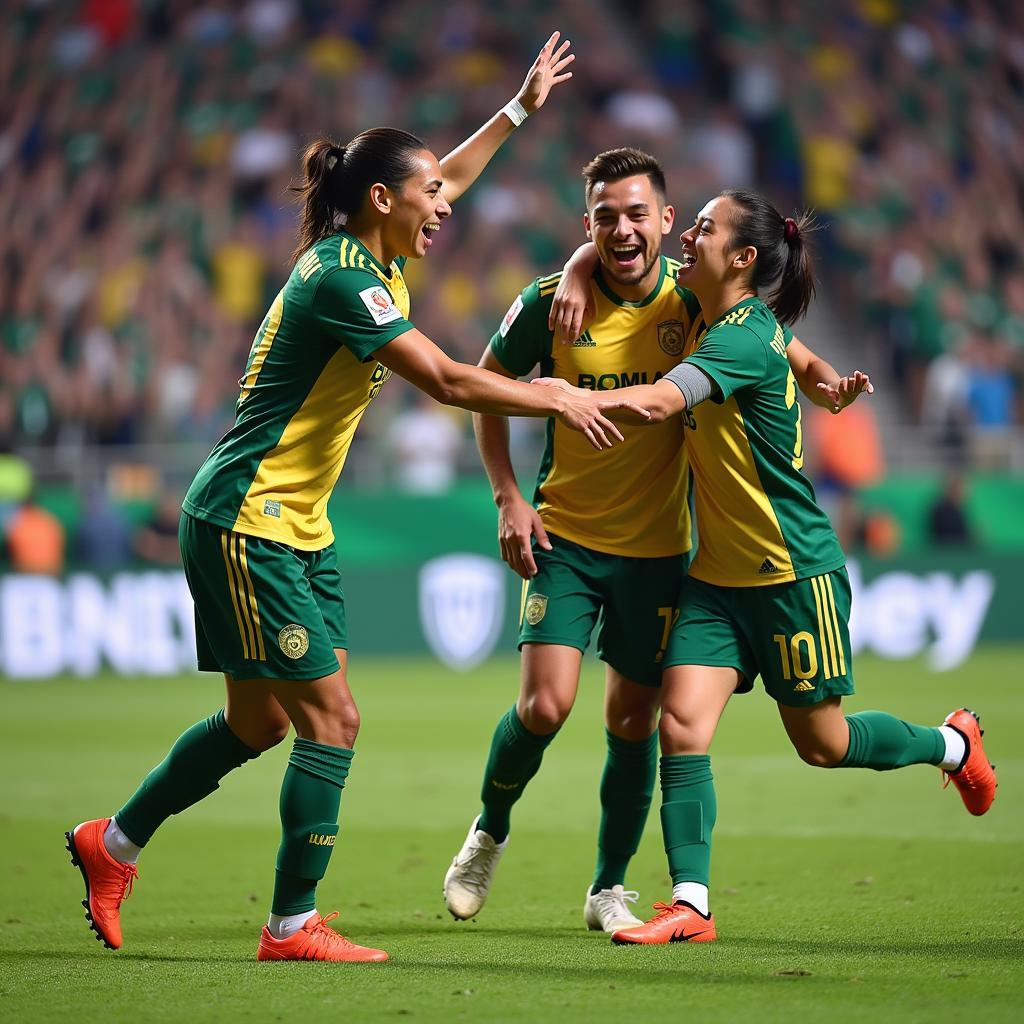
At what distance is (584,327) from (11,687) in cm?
927

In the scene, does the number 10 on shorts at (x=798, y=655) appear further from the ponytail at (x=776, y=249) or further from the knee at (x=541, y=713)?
the ponytail at (x=776, y=249)

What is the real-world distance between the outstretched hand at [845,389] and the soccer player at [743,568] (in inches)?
0.5

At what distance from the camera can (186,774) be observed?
4980mm

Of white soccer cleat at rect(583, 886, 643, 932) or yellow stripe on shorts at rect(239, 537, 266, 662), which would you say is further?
white soccer cleat at rect(583, 886, 643, 932)

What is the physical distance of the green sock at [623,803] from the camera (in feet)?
17.6

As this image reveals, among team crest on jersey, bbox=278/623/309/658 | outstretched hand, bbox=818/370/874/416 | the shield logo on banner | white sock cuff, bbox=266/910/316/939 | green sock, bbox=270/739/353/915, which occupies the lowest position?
the shield logo on banner

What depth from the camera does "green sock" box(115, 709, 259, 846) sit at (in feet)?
16.3

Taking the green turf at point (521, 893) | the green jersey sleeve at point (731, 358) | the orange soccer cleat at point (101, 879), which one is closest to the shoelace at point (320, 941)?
the green turf at point (521, 893)

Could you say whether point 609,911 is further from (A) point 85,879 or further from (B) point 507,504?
(A) point 85,879

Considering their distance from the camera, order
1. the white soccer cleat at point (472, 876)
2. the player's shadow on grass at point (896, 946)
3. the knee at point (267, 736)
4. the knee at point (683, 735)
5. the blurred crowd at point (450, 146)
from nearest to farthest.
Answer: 1. the player's shadow on grass at point (896, 946)
2. the knee at point (683, 735)
3. the knee at point (267, 736)
4. the white soccer cleat at point (472, 876)
5. the blurred crowd at point (450, 146)

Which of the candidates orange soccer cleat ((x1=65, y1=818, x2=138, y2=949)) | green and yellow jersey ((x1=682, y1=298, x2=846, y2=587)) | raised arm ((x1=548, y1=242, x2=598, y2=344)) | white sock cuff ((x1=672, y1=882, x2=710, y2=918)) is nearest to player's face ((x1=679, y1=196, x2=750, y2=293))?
green and yellow jersey ((x1=682, y1=298, x2=846, y2=587))

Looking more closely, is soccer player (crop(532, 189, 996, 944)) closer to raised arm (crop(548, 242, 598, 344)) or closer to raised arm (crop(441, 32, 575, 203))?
raised arm (crop(548, 242, 598, 344))

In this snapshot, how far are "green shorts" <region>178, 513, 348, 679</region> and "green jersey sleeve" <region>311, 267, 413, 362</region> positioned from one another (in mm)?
628

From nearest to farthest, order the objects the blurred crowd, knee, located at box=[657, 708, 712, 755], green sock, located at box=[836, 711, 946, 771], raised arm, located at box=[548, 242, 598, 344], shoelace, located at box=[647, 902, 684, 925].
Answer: shoelace, located at box=[647, 902, 684, 925] → knee, located at box=[657, 708, 712, 755] → green sock, located at box=[836, 711, 946, 771] → raised arm, located at box=[548, 242, 598, 344] → the blurred crowd
